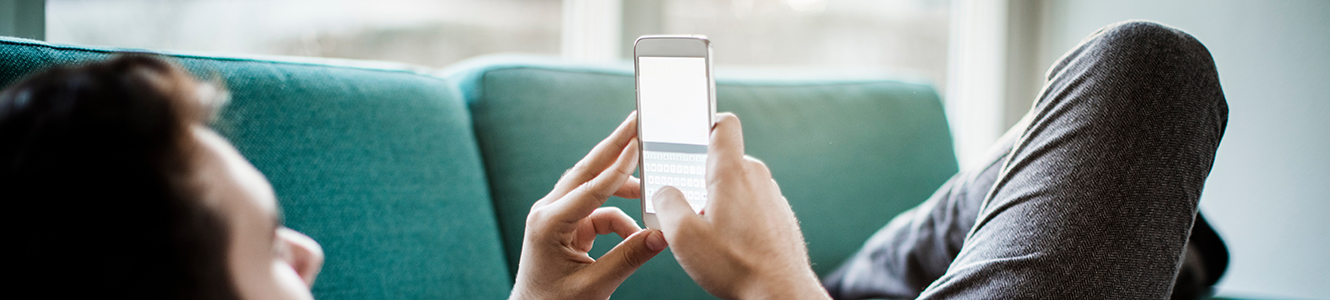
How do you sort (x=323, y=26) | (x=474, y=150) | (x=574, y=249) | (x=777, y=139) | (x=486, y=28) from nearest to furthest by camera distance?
(x=574, y=249), (x=474, y=150), (x=777, y=139), (x=323, y=26), (x=486, y=28)

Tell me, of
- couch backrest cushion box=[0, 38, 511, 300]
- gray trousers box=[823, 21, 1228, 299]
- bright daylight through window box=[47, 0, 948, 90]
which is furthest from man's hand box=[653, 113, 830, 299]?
bright daylight through window box=[47, 0, 948, 90]

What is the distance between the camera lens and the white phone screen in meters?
0.57

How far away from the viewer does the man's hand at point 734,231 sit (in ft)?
1.49

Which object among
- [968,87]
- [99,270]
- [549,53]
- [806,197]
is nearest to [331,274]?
[99,270]

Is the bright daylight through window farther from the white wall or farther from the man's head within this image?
the man's head

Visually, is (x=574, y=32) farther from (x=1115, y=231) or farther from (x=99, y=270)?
(x=99, y=270)

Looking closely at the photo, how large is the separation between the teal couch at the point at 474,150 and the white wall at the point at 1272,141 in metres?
0.63

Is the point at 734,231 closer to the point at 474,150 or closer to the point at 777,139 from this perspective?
the point at 474,150

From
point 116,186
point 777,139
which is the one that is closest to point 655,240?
point 116,186

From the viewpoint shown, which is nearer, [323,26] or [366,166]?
[366,166]

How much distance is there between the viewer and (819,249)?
3.45 feet

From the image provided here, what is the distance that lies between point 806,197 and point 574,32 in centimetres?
75

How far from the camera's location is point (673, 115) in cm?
58

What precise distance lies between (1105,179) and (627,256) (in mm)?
439
